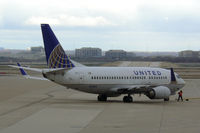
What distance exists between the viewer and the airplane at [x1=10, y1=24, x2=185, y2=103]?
3738cm

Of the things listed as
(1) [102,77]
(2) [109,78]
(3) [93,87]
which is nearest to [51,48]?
(3) [93,87]

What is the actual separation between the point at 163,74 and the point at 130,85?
390 cm

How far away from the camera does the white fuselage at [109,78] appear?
37.6m

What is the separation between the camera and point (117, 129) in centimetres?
2383

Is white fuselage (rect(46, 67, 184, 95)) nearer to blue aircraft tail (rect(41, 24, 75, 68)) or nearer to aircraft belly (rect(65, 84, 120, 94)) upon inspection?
aircraft belly (rect(65, 84, 120, 94))

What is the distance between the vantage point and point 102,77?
1534 inches

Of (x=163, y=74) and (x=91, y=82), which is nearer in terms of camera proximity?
(x=91, y=82)

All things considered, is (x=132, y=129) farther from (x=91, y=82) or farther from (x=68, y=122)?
(x=91, y=82)

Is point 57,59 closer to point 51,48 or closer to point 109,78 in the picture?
point 51,48

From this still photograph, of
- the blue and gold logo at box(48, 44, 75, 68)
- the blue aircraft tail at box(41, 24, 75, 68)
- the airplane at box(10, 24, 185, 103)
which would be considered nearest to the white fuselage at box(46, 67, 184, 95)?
the airplane at box(10, 24, 185, 103)

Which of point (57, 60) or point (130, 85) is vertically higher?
point (57, 60)

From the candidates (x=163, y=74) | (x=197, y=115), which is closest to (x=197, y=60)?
(x=163, y=74)

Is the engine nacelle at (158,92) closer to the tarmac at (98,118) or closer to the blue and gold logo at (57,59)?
the tarmac at (98,118)

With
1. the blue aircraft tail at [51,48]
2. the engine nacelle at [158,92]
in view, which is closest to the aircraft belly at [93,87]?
the blue aircraft tail at [51,48]
